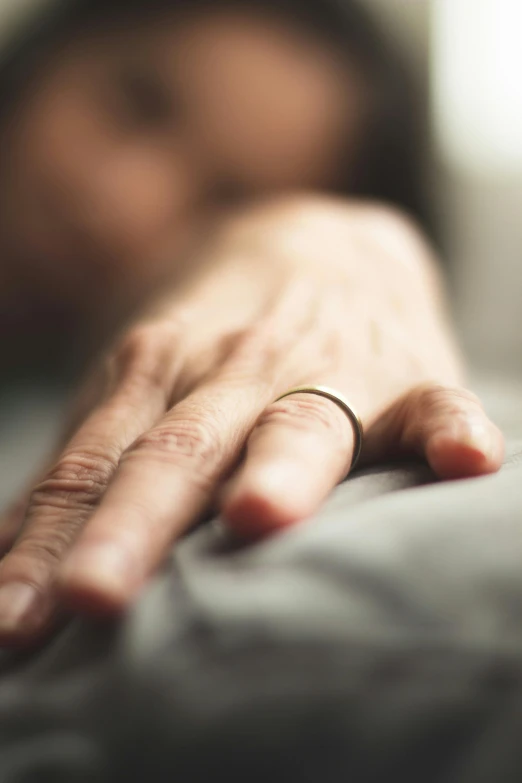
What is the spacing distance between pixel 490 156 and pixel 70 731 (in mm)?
1525

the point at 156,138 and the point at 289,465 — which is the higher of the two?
the point at 156,138

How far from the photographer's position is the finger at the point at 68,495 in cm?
34

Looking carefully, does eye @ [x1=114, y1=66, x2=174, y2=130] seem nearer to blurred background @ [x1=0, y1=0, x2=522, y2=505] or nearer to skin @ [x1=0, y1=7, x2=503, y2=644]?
skin @ [x1=0, y1=7, x2=503, y2=644]

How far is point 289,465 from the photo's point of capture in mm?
348

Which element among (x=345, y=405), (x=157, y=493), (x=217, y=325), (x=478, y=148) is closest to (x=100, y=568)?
(x=157, y=493)

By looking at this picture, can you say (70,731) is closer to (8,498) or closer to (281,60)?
(8,498)

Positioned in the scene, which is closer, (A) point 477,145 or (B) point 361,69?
(B) point 361,69

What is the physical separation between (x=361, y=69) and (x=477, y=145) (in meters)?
0.33

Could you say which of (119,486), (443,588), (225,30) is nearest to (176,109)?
(225,30)

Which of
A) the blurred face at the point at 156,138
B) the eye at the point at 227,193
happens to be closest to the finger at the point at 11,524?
the blurred face at the point at 156,138

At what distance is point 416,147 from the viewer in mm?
1472

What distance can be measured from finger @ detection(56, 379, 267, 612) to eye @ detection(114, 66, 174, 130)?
909mm

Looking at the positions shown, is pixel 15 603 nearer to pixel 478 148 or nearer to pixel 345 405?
pixel 345 405

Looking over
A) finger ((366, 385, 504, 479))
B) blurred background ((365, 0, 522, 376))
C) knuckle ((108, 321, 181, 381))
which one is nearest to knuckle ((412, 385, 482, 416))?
finger ((366, 385, 504, 479))
